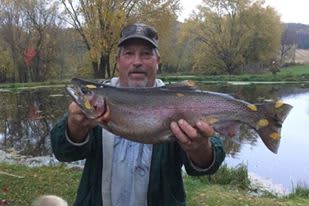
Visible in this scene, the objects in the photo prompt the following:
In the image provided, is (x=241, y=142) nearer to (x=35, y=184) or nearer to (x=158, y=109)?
(x=35, y=184)

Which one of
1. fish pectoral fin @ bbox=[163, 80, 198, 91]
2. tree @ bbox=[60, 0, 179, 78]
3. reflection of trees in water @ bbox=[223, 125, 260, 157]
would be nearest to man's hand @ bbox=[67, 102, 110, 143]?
fish pectoral fin @ bbox=[163, 80, 198, 91]

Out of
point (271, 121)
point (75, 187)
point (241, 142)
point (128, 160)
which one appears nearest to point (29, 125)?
point (241, 142)

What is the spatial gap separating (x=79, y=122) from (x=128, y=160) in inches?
16.0

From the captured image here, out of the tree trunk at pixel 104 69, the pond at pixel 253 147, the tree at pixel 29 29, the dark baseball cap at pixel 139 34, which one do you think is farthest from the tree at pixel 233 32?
the dark baseball cap at pixel 139 34

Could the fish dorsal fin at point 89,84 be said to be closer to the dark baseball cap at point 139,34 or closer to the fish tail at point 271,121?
the dark baseball cap at point 139,34

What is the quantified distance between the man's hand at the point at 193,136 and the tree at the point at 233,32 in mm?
63832

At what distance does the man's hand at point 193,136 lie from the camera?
281 centimetres

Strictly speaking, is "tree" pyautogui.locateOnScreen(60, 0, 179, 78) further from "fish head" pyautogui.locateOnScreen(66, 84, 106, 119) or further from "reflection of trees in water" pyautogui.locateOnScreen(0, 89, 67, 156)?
"fish head" pyautogui.locateOnScreen(66, 84, 106, 119)

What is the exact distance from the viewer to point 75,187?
8492 mm

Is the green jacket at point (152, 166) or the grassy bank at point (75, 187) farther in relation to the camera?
the grassy bank at point (75, 187)

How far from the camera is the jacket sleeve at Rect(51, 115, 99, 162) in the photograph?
3006 millimetres

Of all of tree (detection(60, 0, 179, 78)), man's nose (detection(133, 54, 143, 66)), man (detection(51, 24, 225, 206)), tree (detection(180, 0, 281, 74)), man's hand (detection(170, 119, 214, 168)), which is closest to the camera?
man's hand (detection(170, 119, 214, 168))

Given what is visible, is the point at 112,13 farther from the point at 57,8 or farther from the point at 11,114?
the point at 11,114

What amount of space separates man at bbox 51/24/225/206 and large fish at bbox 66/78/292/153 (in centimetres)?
7
